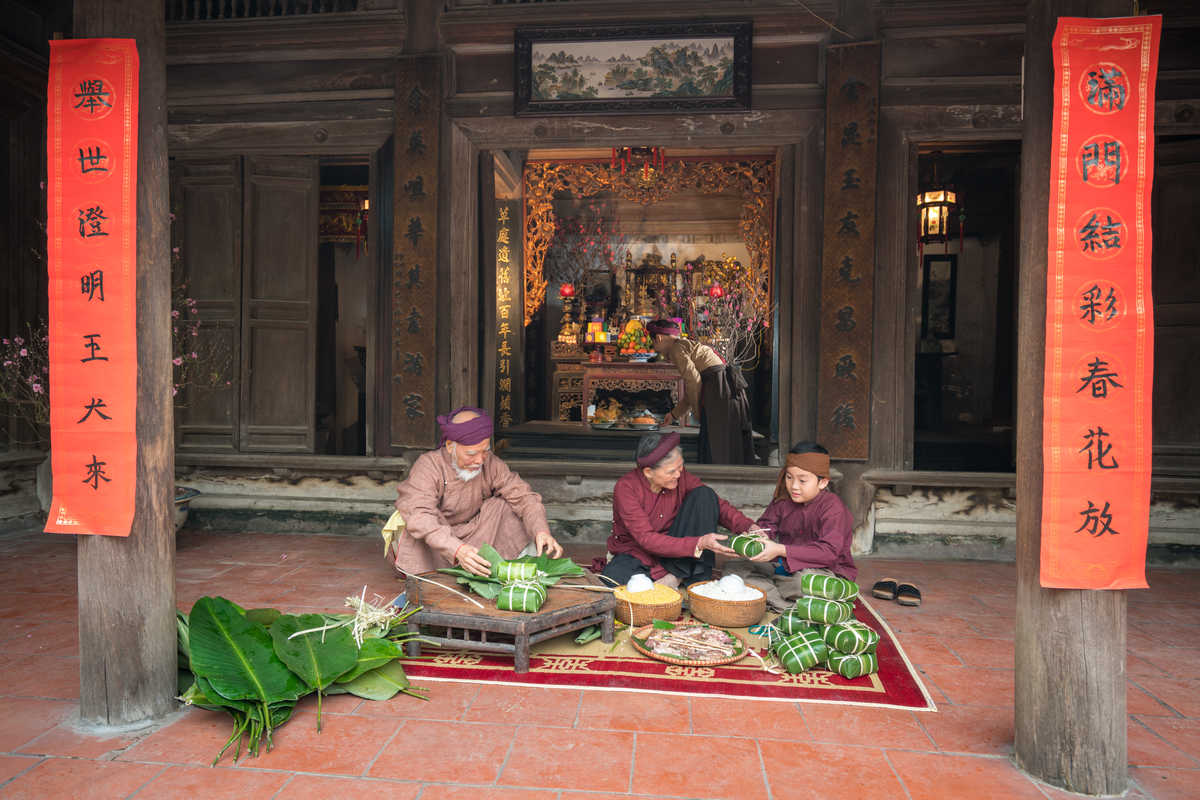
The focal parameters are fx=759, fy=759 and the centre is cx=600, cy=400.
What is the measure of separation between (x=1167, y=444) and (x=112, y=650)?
5672mm

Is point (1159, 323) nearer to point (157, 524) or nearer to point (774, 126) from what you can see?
point (774, 126)

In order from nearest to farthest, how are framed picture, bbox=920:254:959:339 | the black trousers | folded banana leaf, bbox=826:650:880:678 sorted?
folded banana leaf, bbox=826:650:880:678, the black trousers, framed picture, bbox=920:254:959:339

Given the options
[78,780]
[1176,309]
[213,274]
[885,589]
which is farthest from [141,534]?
[1176,309]

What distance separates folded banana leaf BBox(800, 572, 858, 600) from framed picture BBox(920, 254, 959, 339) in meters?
8.12

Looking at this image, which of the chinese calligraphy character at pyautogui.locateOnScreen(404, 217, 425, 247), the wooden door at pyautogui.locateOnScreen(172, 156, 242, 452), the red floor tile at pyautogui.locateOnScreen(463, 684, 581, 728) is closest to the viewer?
the red floor tile at pyautogui.locateOnScreen(463, 684, 581, 728)

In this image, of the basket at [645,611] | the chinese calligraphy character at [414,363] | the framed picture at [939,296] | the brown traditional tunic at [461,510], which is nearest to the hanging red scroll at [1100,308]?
the basket at [645,611]

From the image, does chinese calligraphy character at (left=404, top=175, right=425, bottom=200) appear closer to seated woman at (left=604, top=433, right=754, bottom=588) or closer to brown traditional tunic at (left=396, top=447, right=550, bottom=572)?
brown traditional tunic at (left=396, top=447, right=550, bottom=572)

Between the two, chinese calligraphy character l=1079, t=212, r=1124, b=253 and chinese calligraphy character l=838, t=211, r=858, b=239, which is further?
chinese calligraphy character l=838, t=211, r=858, b=239

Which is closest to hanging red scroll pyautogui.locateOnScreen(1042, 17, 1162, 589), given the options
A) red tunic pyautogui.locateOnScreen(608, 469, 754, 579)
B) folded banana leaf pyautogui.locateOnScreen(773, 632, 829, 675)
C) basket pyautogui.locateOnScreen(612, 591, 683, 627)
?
folded banana leaf pyautogui.locateOnScreen(773, 632, 829, 675)

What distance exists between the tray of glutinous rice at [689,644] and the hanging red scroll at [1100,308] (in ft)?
4.00

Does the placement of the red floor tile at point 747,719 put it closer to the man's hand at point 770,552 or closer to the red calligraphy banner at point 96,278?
the man's hand at point 770,552

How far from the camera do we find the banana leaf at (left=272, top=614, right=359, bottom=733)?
253 cm

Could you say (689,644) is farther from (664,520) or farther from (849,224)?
(849,224)

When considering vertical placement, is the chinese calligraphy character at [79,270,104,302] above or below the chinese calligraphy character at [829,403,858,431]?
above
